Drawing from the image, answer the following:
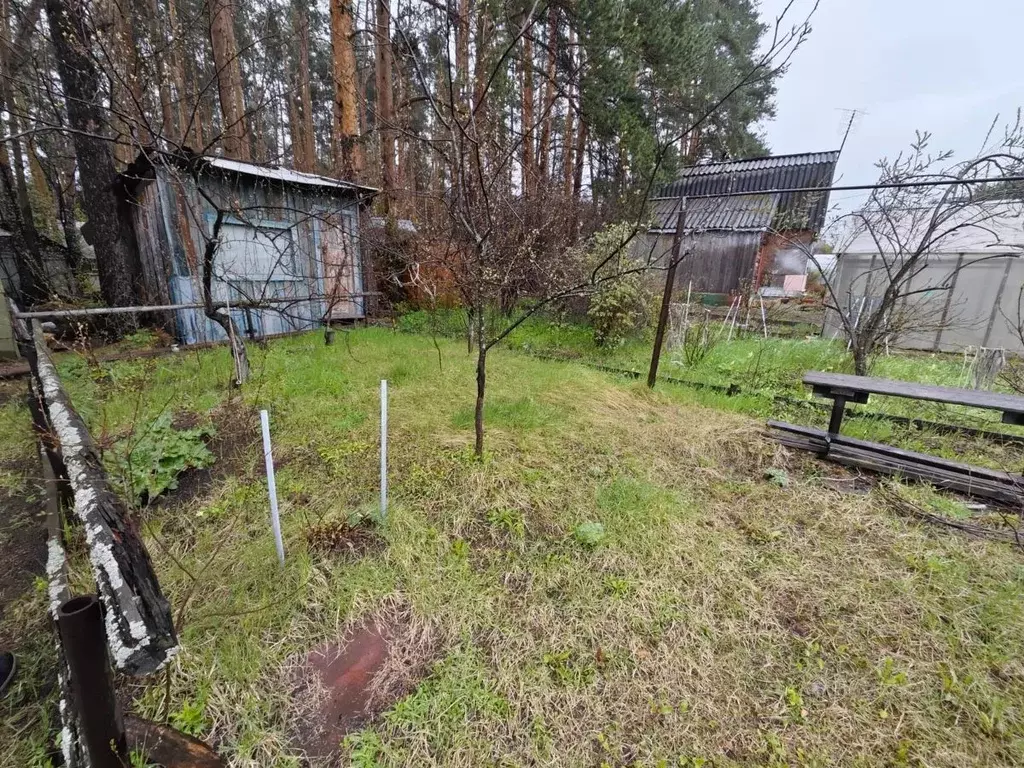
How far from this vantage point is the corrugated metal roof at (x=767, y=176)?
41.0ft

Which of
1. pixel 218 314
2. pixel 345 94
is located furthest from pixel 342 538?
pixel 345 94

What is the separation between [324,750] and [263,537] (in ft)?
3.81

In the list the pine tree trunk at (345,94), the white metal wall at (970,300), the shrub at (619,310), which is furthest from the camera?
the white metal wall at (970,300)

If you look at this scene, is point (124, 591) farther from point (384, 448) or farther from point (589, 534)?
point (589, 534)

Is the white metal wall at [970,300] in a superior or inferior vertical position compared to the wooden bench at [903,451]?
superior

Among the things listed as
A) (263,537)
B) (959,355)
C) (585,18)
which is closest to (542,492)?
(263,537)

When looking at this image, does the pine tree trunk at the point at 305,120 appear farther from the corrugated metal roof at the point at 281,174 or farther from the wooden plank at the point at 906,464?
the wooden plank at the point at 906,464

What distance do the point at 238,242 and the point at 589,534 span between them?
22.2ft

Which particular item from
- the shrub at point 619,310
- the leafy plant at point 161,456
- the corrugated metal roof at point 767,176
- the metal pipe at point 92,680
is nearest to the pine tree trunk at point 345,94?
the shrub at point 619,310

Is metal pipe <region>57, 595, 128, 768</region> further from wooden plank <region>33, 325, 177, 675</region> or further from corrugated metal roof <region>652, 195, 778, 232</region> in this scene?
corrugated metal roof <region>652, 195, 778, 232</region>

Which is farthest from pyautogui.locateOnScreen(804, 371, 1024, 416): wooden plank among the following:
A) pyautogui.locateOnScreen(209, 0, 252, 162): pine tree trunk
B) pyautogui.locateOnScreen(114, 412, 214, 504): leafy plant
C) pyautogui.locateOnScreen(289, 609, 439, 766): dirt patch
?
pyautogui.locateOnScreen(209, 0, 252, 162): pine tree trunk

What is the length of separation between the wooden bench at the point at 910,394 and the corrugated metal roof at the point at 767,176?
407 inches

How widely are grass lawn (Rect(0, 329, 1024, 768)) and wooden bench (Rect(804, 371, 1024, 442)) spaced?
0.66 m

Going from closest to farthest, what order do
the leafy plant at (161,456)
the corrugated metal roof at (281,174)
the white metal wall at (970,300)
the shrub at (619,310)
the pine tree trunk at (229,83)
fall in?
the leafy plant at (161,456) < the corrugated metal roof at (281,174) < the shrub at (619,310) < the white metal wall at (970,300) < the pine tree trunk at (229,83)
